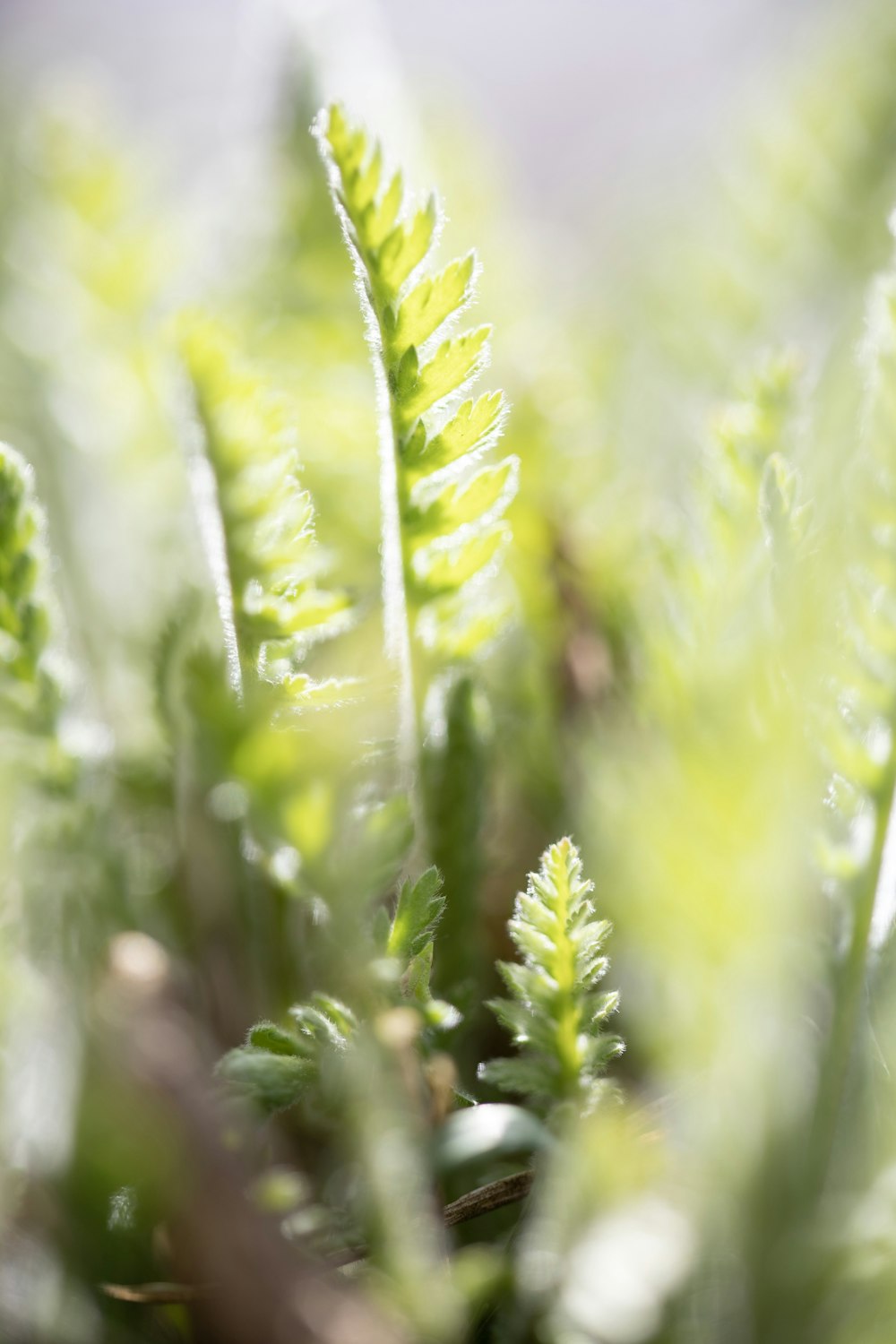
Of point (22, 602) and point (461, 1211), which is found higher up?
point (22, 602)

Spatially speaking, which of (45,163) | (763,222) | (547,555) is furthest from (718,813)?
(45,163)

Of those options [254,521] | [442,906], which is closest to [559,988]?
[442,906]

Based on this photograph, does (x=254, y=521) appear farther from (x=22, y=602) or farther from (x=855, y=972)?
(x=855, y=972)

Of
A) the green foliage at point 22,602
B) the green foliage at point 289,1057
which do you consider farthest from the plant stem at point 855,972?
the green foliage at point 22,602

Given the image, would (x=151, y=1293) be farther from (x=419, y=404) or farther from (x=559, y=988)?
(x=419, y=404)

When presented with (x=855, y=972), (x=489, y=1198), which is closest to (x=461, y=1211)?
(x=489, y=1198)

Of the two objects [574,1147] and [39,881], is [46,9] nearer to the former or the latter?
[39,881]
